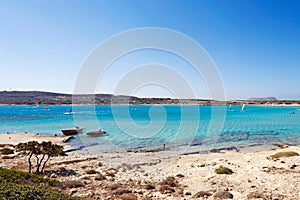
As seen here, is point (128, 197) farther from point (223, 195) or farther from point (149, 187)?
point (223, 195)

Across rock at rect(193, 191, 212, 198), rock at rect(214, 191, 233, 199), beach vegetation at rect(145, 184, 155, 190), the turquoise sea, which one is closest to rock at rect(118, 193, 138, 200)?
beach vegetation at rect(145, 184, 155, 190)

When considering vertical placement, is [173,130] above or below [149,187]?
below

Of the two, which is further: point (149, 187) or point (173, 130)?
point (173, 130)

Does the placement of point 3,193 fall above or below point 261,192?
above

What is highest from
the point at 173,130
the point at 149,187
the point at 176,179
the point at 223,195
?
the point at 223,195

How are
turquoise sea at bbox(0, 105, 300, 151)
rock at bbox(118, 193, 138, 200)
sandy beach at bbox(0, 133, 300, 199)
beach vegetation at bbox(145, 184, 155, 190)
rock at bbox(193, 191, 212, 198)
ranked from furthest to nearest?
turquoise sea at bbox(0, 105, 300, 151), beach vegetation at bbox(145, 184, 155, 190), sandy beach at bbox(0, 133, 300, 199), rock at bbox(193, 191, 212, 198), rock at bbox(118, 193, 138, 200)

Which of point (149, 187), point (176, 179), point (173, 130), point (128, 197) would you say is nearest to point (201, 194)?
point (149, 187)

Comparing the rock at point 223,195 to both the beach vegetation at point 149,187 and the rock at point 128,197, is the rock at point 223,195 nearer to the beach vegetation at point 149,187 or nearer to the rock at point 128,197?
the beach vegetation at point 149,187

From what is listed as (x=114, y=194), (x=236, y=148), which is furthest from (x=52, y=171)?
(x=236, y=148)

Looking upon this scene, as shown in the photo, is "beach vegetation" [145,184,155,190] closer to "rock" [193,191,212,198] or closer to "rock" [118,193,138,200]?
"rock" [118,193,138,200]

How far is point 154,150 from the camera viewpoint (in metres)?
29.3

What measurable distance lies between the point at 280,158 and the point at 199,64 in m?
12.0

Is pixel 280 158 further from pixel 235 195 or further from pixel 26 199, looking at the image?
pixel 26 199

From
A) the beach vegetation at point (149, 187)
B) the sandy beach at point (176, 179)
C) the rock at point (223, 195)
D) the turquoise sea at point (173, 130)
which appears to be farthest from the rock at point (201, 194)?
the turquoise sea at point (173, 130)
